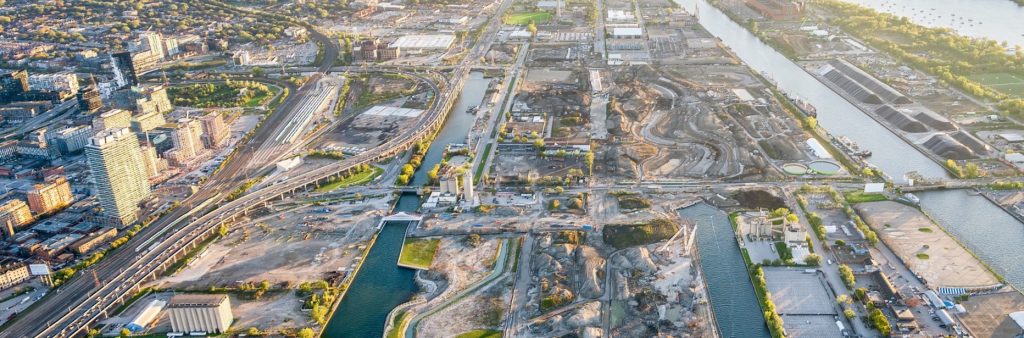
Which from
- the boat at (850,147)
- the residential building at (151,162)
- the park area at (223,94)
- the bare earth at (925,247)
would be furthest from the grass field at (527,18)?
the bare earth at (925,247)

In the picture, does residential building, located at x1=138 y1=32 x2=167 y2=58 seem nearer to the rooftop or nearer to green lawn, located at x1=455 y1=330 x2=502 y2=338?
the rooftop

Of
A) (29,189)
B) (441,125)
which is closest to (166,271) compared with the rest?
(29,189)

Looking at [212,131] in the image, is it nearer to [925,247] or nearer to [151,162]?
[151,162]

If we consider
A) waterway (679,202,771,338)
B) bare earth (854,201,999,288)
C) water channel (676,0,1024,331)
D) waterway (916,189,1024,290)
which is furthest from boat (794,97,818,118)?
waterway (679,202,771,338)

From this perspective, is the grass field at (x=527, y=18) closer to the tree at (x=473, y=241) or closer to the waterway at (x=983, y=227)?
the tree at (x=473, y=241)

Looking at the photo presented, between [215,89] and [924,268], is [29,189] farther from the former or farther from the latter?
[924,268]
